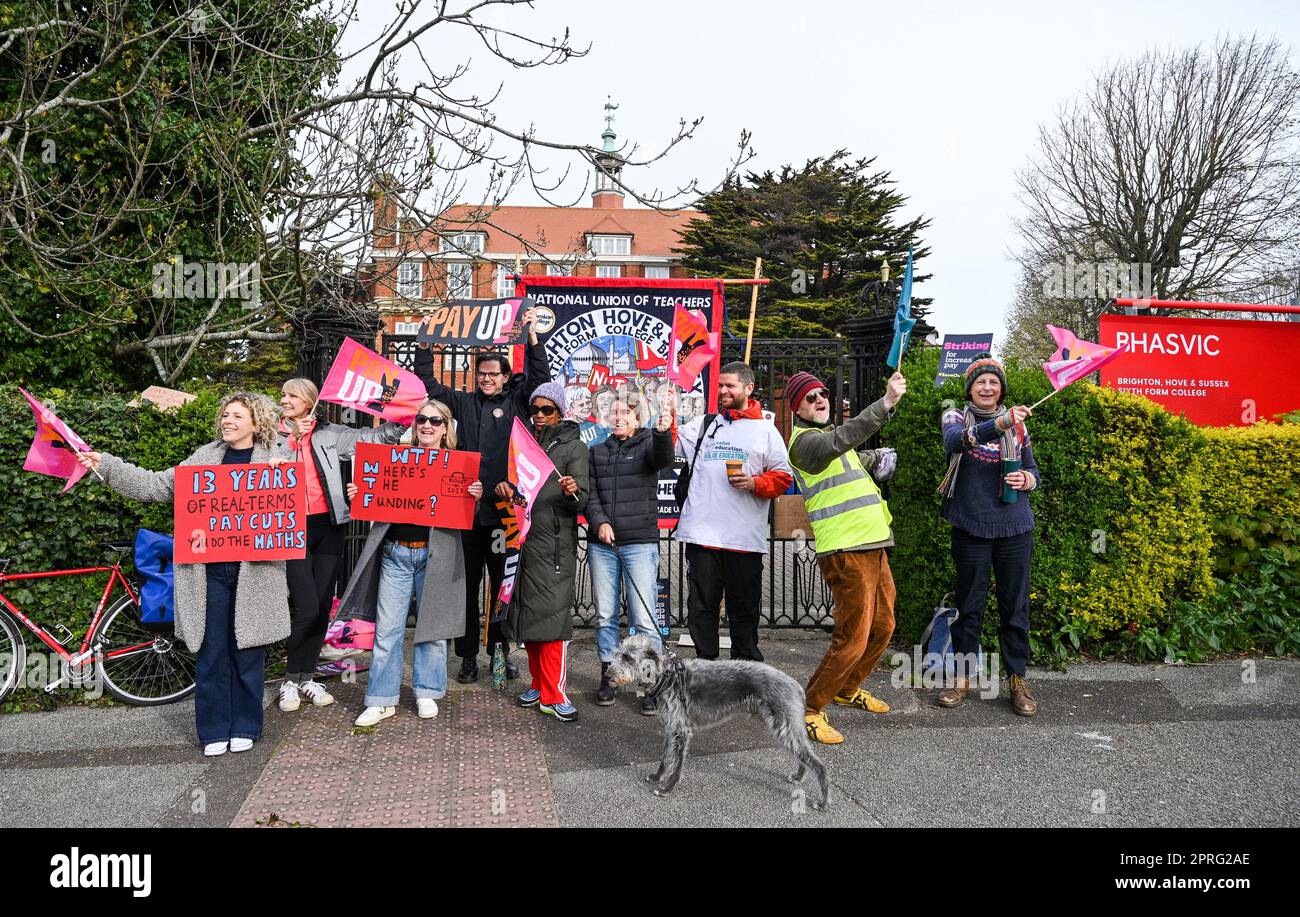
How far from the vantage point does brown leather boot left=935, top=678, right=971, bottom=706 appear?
5559 millimetres

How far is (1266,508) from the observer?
716 centimetres

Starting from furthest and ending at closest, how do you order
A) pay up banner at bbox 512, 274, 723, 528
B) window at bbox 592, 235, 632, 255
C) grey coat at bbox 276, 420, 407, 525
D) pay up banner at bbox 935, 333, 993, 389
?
window at bbox 592, 235, 632, 255 < pay up banner at bbox 512, 274, 723, 528 < pay up banner at bbox 935, 333, 993, 389 < grey coat at bbox 276, 420, 407, 525

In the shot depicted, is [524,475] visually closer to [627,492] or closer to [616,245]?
[627,492]

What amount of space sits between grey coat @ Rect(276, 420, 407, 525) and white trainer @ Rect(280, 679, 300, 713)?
1162mm

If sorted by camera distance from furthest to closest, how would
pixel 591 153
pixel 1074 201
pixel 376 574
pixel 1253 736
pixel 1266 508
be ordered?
1. pixel 1074 201
2. pixel 1266 508
3. pixel 591 153
4. pixel 376 574
5. pixel 1253 736

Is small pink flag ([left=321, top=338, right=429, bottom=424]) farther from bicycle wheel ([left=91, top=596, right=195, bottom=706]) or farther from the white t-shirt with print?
the white t-shirt with print

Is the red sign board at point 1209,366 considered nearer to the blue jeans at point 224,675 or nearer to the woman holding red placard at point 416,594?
the woman holding red placard at point 416,594

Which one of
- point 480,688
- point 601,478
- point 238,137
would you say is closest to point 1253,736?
point 601,478

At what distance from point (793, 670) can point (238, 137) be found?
695 cm

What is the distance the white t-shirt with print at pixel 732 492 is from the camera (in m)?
5.19

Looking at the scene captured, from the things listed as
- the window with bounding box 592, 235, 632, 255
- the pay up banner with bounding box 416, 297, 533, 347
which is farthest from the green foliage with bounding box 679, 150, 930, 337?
the pay up banner with bounding box 416, 297, 533, 347

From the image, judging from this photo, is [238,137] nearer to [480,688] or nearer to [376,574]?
[376,574]

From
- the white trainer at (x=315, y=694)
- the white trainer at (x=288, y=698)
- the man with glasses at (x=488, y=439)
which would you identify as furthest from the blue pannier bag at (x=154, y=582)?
the man with glasses at (x=488, y=439)

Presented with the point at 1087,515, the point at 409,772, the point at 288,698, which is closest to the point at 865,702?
the point at 1087,515
